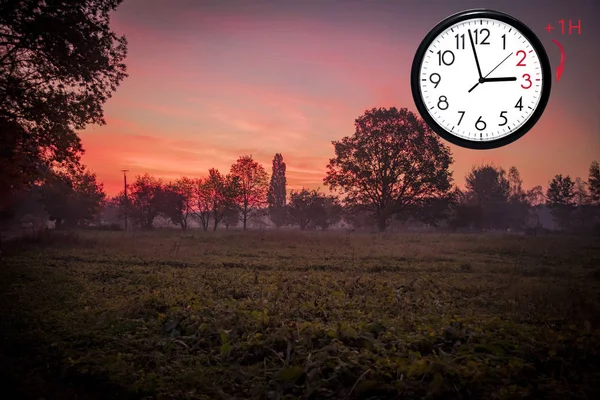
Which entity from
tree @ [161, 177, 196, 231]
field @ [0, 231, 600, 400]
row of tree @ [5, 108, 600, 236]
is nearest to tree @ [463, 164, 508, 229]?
row of tree @ [5, 108, 600, 236]

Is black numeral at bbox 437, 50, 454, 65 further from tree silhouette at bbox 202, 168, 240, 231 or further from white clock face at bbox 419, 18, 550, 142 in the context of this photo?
tree silhouette at bbox 202, 168, 240, 231

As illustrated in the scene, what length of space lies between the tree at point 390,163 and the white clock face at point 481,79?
26501 mm

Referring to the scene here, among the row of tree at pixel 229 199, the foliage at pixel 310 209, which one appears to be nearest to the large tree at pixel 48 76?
the row of tree at pixel 229 199

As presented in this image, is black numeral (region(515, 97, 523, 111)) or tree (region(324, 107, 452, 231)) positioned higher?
tree (region(324, 107, 452, 231))

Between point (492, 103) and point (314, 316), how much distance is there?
14.7ft

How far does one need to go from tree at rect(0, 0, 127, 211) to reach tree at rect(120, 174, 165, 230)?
39.1m

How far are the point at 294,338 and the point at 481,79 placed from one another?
4.06 metres

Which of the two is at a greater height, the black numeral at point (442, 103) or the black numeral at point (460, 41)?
the black numeral at point (460, 41)

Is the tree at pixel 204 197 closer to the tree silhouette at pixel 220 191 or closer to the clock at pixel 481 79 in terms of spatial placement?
the tree silhouette at pixel 220 191

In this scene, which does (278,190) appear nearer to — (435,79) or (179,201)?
(179,201)

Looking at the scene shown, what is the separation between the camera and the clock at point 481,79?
418 cm

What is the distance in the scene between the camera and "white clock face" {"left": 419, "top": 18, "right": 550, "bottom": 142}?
419cm

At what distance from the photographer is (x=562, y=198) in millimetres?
74938

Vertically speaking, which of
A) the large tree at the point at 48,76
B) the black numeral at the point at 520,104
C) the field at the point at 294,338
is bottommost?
the field at the point at 294,338
